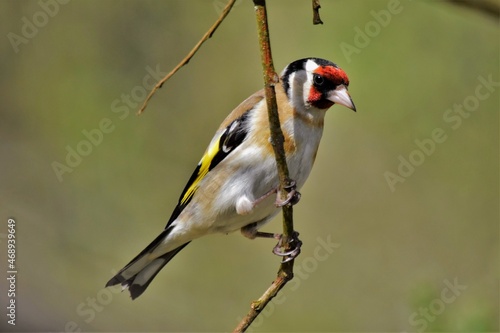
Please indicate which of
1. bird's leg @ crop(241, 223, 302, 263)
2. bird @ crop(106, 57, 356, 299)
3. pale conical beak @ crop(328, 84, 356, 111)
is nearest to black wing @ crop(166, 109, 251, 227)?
bird @ crop(106, 57, 356, 299)

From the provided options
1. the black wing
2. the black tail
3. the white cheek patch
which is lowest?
the black tail

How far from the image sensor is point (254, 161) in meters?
3.96

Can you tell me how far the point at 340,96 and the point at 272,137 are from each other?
1038mm

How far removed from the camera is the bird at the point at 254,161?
3.92 metres

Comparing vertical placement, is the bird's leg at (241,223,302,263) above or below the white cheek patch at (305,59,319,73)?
below

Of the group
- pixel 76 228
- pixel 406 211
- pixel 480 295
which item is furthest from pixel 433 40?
pixel 76 228

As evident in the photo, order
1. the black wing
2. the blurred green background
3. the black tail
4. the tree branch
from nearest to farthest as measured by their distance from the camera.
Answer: the tree branch < the black wing < the black tail < the blurred green background

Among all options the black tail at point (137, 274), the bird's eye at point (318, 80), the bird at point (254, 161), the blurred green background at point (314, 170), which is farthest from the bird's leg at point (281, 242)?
the blurred green background at point (314, 170)

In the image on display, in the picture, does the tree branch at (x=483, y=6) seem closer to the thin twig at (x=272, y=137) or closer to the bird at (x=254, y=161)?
the thin twig at (x=272, y=137)

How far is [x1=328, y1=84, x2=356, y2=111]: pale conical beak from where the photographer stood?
3.76 metres

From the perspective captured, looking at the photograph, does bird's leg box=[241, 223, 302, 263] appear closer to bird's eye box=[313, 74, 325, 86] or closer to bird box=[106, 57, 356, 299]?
bird box=[106, 57, 356, 299]

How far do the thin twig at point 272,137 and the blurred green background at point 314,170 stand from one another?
295cm

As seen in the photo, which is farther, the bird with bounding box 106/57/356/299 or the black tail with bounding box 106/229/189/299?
the black tail with bounding box 106/229/189/299

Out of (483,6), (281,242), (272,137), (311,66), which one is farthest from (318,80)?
(483,6)
